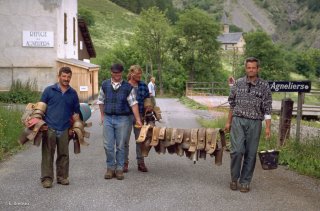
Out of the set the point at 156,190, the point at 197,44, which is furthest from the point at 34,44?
the point at 197,44

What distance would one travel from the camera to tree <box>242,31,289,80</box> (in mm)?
82438

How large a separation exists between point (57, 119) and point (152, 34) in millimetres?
57934

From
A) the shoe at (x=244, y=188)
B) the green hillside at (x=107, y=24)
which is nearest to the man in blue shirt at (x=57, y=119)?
the shoe at (x=244, y=188)

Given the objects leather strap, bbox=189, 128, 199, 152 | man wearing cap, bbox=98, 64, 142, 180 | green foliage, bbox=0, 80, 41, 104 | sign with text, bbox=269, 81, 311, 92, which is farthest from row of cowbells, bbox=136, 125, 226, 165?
green foliage, bbox=0, 80, 41, 104

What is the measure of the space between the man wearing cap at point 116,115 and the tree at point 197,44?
5892 cm

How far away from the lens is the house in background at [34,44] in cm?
2700

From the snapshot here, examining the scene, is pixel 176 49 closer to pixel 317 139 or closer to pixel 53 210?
pixel 317 139

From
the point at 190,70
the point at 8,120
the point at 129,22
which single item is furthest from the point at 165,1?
the point at 8,120

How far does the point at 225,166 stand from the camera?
944 cm

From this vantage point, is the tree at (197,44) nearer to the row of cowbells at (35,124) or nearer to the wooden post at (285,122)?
the wooden post at (285,122)

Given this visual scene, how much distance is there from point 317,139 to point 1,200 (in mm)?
6591

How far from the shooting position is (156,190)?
7.27 m

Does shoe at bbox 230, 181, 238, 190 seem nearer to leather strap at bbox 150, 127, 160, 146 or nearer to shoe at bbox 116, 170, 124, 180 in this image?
leather strap at bbox 150, 127, 160, 146

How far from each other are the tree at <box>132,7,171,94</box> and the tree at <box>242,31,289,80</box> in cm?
2354
